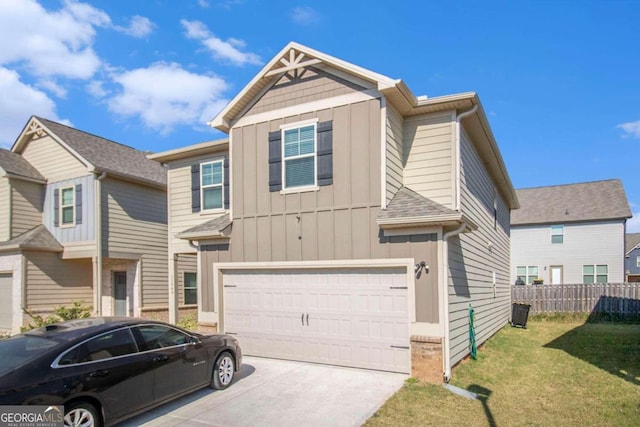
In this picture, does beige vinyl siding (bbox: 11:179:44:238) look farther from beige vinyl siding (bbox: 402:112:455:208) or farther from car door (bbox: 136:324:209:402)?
beige vinyl siding (bbox: 402:112:455:208)

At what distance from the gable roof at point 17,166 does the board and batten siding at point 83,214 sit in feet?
2.06

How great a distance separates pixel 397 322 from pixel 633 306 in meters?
16.3

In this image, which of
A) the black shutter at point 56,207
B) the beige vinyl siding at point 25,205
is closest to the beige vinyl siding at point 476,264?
the black shutter at point 56,207

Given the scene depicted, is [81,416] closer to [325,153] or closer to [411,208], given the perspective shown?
[411,208]

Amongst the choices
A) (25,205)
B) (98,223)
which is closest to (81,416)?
(98,223)

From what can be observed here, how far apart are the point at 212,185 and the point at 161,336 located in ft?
22.8

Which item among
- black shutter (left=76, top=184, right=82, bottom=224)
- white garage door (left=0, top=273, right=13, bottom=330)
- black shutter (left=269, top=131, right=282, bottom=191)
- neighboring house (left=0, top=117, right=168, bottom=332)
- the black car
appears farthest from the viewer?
black shutter (left=76, top=184, right=82, bottom=224)

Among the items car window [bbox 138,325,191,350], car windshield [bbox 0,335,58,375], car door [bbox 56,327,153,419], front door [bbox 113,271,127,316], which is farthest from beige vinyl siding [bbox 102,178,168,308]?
car door [bbox 56,327,153,419]

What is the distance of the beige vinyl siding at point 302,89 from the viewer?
9359mm

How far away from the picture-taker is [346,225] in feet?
29.6

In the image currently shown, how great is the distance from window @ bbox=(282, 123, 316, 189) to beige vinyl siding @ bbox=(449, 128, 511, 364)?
338 cm

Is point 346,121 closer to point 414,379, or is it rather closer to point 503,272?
point 414,379

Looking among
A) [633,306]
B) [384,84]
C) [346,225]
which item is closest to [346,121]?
[384,84]

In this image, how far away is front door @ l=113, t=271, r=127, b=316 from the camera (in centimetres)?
1631
